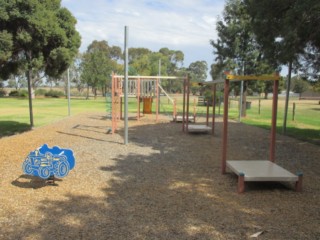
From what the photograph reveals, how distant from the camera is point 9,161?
7.64 meters

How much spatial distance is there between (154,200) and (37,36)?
7443 millimetres

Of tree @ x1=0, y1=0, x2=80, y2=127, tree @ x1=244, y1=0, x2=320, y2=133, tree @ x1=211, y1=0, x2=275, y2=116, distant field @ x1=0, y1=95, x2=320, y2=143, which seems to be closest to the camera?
tree @ x1=244, y1=0, x2=320, y2=133

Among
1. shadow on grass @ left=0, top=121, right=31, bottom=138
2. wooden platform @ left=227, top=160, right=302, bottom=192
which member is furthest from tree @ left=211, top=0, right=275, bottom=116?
wooden platform @ left=227, top=160, right=302, bottom=192

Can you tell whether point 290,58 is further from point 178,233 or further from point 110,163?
point 178,233

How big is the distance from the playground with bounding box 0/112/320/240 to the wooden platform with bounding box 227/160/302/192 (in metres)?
0.21

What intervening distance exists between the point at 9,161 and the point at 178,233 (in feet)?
17.0

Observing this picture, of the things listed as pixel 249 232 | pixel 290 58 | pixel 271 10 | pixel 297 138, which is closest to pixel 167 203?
pixel 249 232

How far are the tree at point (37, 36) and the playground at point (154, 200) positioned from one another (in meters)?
3.30

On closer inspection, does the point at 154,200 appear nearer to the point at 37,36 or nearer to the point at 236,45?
the point at 37,36

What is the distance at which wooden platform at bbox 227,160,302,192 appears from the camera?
5629mm

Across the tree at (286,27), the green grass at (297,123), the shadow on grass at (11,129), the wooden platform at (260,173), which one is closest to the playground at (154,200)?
the wooden platform at (260,173)

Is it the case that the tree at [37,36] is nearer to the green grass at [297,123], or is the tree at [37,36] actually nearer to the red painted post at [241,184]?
the red painted post at [241,184]

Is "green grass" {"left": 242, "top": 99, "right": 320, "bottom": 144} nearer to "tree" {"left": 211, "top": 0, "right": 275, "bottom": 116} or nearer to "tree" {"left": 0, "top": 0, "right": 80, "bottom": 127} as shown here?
"tree" {"left": 211, "top": 0, "right": 275, "bottom": 116}

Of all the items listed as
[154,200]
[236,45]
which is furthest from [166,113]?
[154,200]
